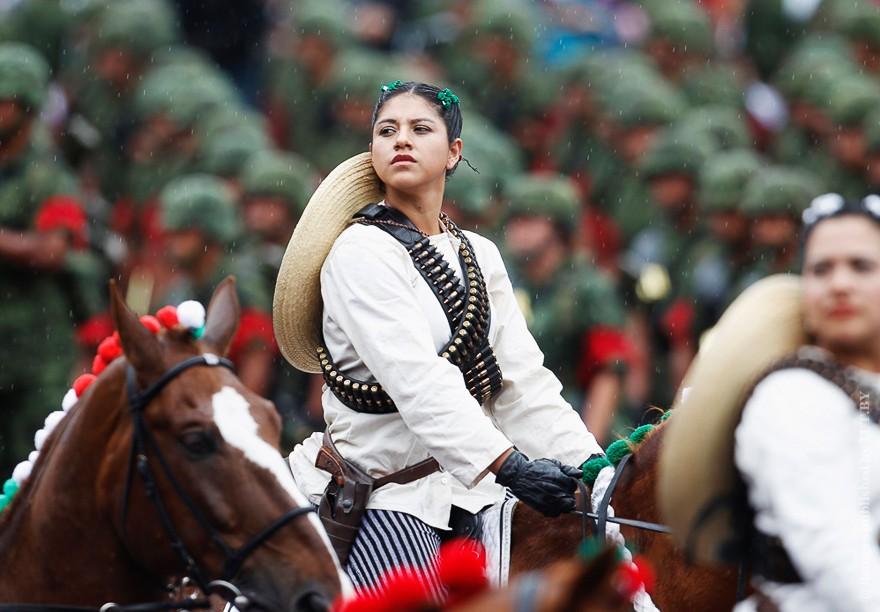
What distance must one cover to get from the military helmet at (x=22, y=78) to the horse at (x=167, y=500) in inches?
179

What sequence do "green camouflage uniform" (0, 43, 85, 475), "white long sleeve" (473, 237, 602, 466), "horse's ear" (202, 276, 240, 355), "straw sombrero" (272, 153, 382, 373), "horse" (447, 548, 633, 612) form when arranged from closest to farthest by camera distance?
"horse" (447, 548, 633, 612), "horse's ear" (202, 276, 240, 355), "straw sombrero" (272, 153, 382, 373), "white long sleeve" (473, 237, 602, 466), "green camouflage uniform" (0, 43, 85, 475)

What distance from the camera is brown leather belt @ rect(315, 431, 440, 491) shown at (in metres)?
4.91

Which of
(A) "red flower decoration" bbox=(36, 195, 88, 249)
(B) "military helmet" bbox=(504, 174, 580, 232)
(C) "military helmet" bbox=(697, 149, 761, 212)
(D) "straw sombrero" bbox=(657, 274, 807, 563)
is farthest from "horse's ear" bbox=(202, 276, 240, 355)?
(C) "military helmet" bbox=(697, 149, 761, 212)

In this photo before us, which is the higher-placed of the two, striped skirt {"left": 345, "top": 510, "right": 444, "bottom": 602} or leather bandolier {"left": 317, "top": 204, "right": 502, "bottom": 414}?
leather bandolier {"left": 317, "top": 204, "right": 502, "bottom": 414}

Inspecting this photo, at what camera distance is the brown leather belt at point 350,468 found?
4914 millimetres

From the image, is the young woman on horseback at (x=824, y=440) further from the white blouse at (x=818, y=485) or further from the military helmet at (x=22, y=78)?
the military helmet at (x=22, y=78)

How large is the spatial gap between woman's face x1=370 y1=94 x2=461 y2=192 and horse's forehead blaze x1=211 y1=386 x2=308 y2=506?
1329mm

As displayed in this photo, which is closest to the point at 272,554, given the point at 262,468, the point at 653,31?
the point at 262,468

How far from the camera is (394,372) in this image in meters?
4.77

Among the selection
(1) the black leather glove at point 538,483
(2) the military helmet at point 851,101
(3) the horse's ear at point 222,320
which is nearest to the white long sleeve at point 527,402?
(1) the black leather glove at point 538,483

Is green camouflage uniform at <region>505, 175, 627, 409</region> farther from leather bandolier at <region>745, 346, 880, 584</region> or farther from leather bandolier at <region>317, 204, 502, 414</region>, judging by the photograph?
leather bandolier at <region>745, 346, 880, 584</region>

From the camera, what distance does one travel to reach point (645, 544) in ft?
15.3

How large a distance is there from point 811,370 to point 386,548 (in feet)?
6.02

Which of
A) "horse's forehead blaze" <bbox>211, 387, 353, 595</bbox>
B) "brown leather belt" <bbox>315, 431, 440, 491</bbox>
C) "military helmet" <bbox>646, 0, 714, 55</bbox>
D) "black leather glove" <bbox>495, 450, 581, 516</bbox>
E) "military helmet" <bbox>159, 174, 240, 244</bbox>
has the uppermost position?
"military helmet" <bbox>646, 0, 714, 55</bbox>
